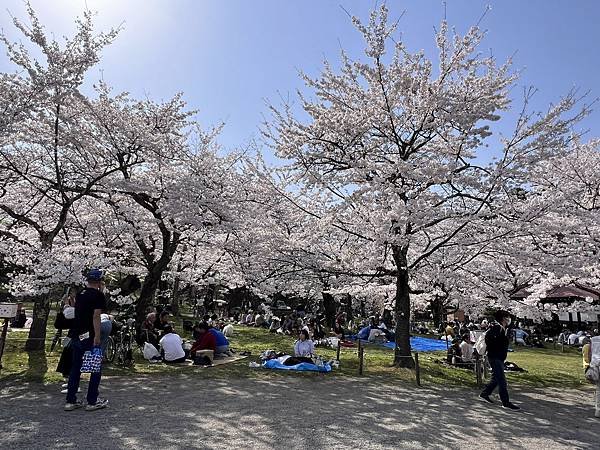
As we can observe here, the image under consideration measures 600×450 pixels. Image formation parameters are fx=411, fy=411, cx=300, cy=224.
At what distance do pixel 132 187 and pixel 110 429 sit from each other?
700 cm

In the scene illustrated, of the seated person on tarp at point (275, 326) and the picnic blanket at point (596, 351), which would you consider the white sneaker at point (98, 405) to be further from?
the seated person on tarp at point (275, 326)

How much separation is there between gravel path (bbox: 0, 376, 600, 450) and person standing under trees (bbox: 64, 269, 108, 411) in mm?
185


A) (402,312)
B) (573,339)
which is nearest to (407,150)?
(402,312)

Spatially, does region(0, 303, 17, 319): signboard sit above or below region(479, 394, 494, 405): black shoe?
above

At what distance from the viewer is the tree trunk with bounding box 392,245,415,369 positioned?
32.8 feet

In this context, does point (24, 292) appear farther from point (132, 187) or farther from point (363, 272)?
point (363, 272)

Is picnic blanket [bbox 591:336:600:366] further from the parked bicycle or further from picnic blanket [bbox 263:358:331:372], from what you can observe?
the parked bicycle

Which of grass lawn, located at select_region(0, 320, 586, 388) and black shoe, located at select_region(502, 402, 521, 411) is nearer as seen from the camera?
black shoe, located at select_region(502, 402, 521, 411)

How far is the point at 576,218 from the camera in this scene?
8.95 m

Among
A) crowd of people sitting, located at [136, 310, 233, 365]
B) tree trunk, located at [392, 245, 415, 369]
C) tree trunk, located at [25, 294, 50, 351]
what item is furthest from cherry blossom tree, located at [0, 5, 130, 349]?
tree trunk, located at [392, 245, 415, 369]

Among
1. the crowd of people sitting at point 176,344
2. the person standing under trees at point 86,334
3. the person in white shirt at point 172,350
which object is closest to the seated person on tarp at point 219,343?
the crowd of people sitting at point 176,344

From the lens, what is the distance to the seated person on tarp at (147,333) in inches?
413

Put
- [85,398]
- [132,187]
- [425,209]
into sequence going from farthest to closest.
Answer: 1. [132,187]
2. [425,209]
3. [85,398]

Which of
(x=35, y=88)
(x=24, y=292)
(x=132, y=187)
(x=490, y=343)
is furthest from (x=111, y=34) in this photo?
(x=490, y=343)
